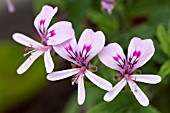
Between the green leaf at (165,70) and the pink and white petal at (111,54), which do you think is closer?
the pink and white petal at (111,54)

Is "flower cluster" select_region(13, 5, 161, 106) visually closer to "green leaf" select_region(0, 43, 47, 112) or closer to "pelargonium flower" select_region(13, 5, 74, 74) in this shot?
"pelargonium flower" select_region(13, 5, 74, 74)

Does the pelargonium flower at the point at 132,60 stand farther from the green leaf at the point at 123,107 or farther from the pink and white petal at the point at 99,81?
the green leaf at the point at 123,107

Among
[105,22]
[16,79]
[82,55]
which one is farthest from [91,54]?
[16,79]

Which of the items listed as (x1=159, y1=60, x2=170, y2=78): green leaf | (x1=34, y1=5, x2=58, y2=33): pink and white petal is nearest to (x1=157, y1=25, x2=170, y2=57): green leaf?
(x1=159, y1=60, x2=170, y2=78): green leaf

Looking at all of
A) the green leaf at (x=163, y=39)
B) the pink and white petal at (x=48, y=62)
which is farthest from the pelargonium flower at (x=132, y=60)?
the green leaf at (x=163, y=39)

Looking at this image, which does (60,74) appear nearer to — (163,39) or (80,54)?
(80,54)

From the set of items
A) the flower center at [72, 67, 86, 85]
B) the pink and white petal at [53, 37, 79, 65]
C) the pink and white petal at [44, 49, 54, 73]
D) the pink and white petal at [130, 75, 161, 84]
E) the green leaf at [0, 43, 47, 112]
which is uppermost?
the pink and white petal at [53, 37, 79, 65]

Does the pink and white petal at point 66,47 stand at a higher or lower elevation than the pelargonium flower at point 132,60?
higher

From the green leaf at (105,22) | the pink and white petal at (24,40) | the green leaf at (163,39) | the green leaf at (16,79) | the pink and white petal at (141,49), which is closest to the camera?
the pink and white petal at (141,49)
